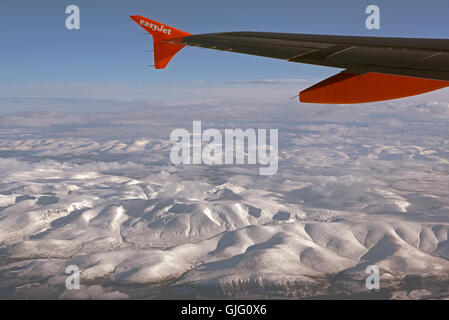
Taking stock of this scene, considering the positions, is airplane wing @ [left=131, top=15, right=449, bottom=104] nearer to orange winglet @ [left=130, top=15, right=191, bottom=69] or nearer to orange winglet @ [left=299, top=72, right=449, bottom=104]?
orange winglet @ [left=299, top=72, right=449, bottom=104]

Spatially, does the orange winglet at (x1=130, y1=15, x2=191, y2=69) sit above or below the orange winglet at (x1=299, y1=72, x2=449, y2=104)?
above

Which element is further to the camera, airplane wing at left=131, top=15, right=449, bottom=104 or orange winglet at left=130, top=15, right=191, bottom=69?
orange winglet at left=130, top=15, right=191, bottom=69

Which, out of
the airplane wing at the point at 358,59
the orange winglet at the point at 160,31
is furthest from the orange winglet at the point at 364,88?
the orange winglet at the point at 160,31

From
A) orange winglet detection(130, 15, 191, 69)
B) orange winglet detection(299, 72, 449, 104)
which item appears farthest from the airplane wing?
orange winglet detection(130, 15, 191, 69)

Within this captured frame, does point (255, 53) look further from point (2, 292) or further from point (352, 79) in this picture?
point (2, 292)

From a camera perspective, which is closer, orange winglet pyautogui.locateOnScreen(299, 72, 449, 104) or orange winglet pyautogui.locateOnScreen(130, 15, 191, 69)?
orange winglet pyautogui.locateOnScreen(299, 72, 449, 104)

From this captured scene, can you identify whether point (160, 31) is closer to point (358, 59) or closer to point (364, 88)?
point (358, 59)

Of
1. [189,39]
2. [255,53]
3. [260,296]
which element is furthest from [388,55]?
[260,296]
